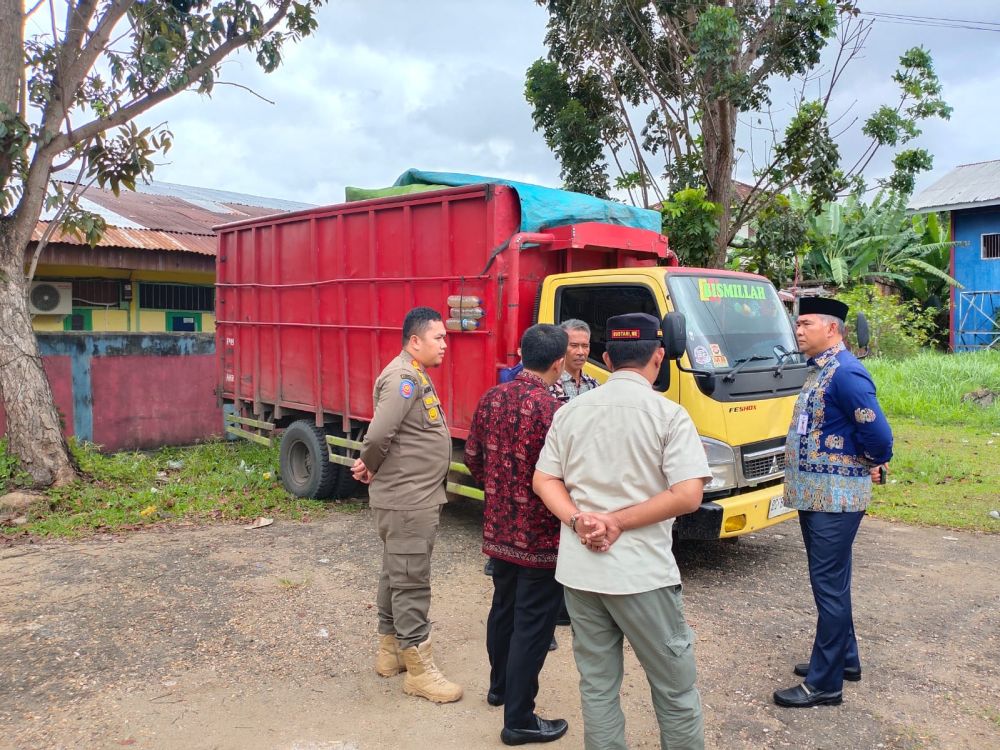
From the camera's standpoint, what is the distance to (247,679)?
3.77 metres

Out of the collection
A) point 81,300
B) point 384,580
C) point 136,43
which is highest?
point 136,43

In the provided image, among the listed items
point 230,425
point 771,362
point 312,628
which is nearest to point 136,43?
point 230,425

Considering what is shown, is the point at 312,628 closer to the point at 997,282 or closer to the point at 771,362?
the point at 771,362

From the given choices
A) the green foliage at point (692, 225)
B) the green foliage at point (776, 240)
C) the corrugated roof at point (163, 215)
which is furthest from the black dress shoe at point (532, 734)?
the green foliage at point (776, 240)

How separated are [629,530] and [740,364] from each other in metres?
2.71

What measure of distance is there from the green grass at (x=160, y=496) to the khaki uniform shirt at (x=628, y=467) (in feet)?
15.8

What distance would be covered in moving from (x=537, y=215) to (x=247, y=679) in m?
Answer: 3.45

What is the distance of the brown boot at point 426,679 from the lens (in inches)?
138

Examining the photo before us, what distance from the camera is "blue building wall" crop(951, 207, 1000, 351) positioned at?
18016mm

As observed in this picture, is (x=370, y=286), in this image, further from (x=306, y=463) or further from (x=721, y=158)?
(x=721, y=158)

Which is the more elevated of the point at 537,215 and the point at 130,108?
the point at 130,108

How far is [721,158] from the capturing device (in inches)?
373

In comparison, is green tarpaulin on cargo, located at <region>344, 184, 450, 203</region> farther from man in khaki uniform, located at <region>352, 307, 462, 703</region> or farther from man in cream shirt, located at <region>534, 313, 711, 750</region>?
man in cream shirt, located at <region>534, 313, 711, 750</region>

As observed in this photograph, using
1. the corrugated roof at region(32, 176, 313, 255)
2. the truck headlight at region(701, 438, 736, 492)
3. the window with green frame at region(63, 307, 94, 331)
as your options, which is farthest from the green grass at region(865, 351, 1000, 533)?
the window with green frame at region(63, 307, 94, 331)
